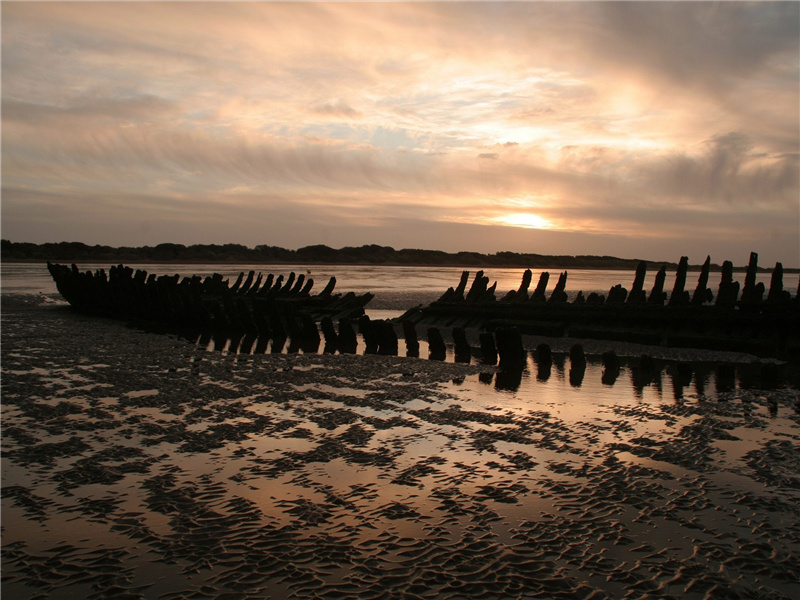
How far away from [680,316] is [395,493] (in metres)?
10.8

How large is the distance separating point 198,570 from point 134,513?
115 cm

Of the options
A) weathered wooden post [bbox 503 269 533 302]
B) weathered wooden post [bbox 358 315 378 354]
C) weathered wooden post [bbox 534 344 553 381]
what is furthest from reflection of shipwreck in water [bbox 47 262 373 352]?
weathered wooden post [bbox 534 344 553 381]

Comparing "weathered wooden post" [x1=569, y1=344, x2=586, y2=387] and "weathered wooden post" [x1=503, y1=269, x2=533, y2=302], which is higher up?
"weathered wooden post" [x1=503, y1=269, x2=533, y2=302]

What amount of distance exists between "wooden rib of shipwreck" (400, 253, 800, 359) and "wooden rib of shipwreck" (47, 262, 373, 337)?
5235mm

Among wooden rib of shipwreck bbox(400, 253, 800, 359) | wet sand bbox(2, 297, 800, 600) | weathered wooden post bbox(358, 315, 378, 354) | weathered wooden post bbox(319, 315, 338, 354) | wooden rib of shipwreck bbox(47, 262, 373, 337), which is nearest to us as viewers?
wet sand bbox(2, 297, 800, 600)

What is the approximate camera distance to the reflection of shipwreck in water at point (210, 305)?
17.4 meters

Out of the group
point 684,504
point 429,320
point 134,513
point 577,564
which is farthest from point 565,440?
point 429,320

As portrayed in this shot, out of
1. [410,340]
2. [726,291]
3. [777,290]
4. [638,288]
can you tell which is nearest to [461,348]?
[410,340]

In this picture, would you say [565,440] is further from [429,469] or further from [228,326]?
[228,326]

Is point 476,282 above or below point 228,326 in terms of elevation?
above

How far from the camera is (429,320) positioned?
1922 cm

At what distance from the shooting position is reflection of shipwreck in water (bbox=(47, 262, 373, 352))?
1741 cm

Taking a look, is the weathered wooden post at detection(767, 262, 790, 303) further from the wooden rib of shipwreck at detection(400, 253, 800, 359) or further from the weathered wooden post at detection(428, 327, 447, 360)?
the weathered wooden post at detection(428, 327, 447, 360)

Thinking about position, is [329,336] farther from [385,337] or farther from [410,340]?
[410,340]
